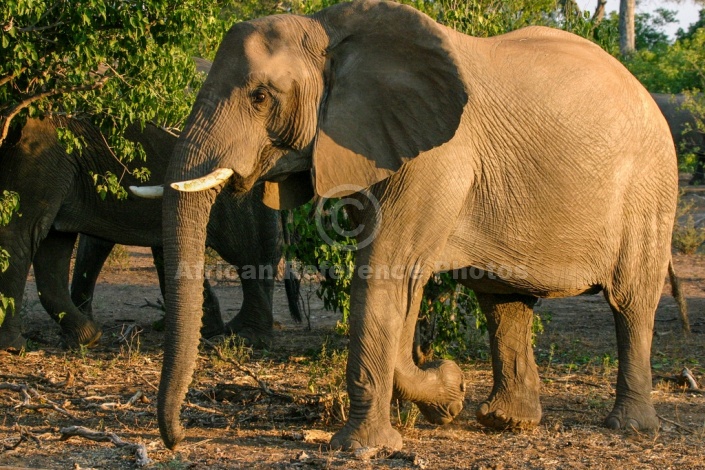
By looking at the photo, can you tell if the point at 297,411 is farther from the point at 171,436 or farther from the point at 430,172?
the point at 430,172

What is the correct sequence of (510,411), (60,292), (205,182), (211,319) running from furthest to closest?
(211,319)
(60,292)
(510,411)
(205,182)

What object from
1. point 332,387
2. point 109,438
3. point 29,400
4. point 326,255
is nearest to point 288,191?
point 332,387

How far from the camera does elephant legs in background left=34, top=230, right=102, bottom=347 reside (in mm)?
8562

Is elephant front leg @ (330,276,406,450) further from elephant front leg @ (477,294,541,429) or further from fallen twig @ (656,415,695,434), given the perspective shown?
fallen twig @ (656,415,695,434)

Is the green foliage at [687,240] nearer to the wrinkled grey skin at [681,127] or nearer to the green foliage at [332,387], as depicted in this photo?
the wrinkled grey skin at [681,127]

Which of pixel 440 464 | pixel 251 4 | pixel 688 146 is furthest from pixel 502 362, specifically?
pixel 688 146

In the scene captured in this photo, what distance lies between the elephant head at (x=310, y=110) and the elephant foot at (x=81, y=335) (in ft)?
12.4

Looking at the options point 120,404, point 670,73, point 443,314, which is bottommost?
point 120,404

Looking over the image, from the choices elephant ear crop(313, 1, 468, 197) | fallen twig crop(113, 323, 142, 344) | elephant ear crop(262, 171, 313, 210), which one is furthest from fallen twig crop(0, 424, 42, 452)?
Result: fallen twig crop(113, 323, 142, 344)

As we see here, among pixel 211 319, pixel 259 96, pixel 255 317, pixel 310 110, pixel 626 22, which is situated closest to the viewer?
pixel 259 96

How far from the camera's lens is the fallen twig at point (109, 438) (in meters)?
5.11

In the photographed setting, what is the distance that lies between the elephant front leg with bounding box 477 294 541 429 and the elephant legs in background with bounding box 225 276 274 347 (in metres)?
2.88

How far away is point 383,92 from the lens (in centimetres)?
527

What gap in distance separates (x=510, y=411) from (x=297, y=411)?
3.90 feet
